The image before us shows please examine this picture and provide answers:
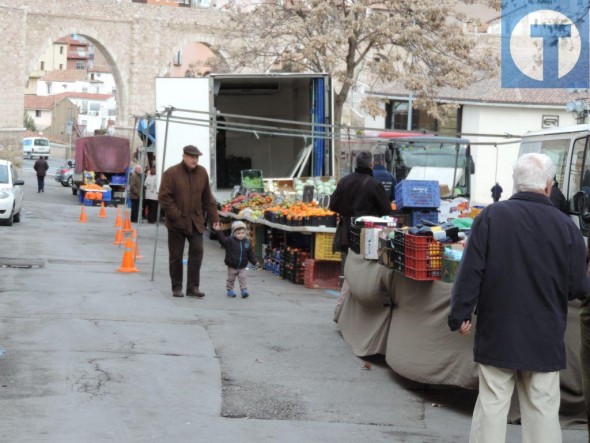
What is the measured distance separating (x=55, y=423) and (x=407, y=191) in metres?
8.99

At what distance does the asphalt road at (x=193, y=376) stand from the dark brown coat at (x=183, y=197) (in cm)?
91

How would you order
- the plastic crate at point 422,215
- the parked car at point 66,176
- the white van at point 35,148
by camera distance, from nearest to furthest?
the plastic crate at point 422,215, the parked car at point 66,176, the white van at point 35,148

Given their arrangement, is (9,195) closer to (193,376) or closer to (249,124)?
(249,124)

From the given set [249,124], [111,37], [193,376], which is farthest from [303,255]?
[111,37]

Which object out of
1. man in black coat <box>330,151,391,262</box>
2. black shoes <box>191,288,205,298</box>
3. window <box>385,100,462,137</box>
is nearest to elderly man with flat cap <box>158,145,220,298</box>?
black shoes <box>191,288,205,298</box>

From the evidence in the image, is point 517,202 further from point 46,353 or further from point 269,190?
point 269,190

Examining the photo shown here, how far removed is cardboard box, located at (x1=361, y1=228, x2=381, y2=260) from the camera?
9688 mm

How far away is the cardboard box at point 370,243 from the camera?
969cm

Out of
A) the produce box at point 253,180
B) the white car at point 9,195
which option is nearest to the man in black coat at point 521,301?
the produce box at point 253,180

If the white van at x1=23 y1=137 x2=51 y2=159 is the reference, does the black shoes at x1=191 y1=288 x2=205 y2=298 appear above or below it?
above

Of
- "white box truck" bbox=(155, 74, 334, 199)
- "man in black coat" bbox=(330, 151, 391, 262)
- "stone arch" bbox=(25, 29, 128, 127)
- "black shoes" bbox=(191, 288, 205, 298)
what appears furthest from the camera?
"stone arch" bbox=(25, 29, 128, 127)

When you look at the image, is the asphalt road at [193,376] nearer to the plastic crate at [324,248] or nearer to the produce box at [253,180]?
the plastic crate at [324,248]

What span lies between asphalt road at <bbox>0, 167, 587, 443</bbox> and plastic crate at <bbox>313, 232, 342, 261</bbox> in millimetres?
1159

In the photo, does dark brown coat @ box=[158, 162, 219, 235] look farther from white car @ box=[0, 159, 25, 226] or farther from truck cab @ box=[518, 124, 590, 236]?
white car @ box=[0, 159, 25, 226]
